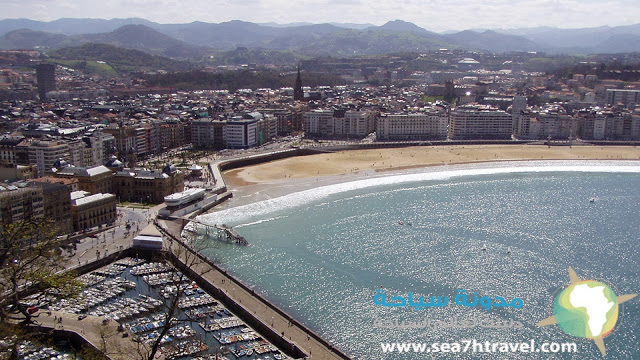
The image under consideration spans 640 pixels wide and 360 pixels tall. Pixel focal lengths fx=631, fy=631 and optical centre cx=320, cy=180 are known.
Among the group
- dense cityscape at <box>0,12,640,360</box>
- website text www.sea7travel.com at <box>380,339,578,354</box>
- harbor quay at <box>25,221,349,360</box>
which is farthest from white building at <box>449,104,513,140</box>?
website text www.sea7travel.com at <box>380,339,578,354</box>

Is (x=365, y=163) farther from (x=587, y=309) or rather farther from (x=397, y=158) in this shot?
(x=587, y=309)

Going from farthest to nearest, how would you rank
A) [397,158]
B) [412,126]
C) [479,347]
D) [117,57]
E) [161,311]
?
[117,57] < [412,126] < [397,158] < [161,311] < [479,347]

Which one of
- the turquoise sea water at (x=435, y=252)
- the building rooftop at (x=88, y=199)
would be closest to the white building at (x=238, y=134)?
the turquoise sea water at (x=435, y=252)

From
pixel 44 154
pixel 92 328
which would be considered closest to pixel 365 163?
pixel 44 154

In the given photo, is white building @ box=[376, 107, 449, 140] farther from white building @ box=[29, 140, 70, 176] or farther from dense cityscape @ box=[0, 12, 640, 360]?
white building @ box=[29, 140, 70, 176]

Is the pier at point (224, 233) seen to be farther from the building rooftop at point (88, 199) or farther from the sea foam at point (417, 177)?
the building rooftop at point (88, 199)

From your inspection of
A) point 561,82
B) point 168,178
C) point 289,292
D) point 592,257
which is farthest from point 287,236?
point 561,82
